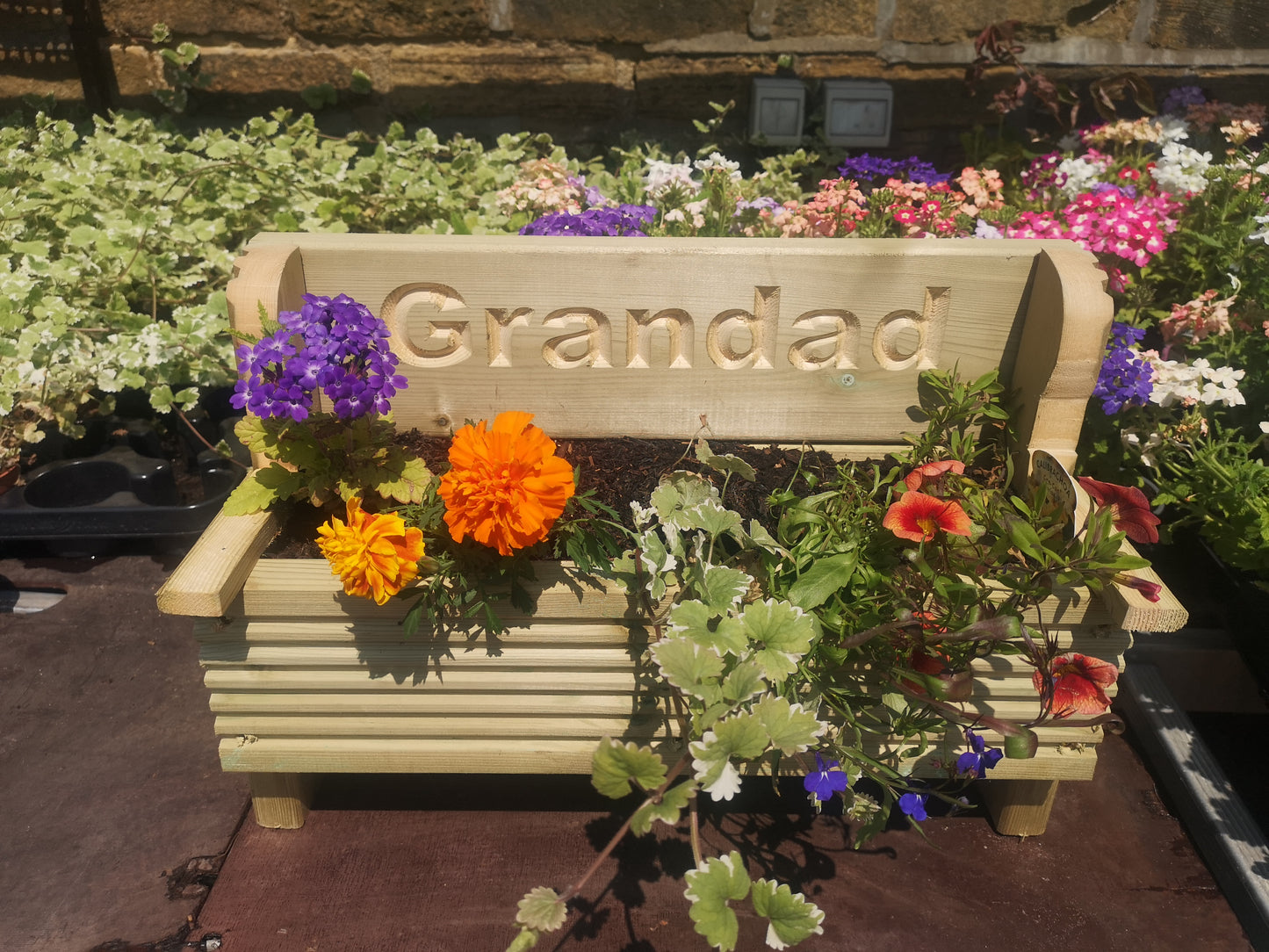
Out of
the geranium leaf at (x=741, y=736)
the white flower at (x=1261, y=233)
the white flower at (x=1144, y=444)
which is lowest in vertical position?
the geranium leaf at (x=741, y=736)

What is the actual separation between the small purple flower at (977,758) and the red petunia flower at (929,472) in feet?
1.41

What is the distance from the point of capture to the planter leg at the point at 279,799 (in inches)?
62.5

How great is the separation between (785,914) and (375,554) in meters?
0.78

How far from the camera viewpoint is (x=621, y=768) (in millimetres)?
1202

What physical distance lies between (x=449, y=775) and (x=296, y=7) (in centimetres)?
286

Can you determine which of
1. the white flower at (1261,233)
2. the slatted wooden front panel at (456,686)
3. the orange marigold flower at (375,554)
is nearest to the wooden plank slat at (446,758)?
the slatted wooden front panel at (456,686)

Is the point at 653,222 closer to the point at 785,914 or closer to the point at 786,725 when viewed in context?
the point at 786,725

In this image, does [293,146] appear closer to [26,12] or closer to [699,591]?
[26,12]

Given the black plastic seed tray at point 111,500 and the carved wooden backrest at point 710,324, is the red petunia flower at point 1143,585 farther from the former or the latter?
the black plastic seed tray at point 111,500

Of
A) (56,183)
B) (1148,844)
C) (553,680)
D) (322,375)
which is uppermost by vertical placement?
(56,183)

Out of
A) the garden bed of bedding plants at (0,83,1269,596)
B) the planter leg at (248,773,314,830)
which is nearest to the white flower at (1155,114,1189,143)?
the garden bed of bedding plants at (0,83,1269,596)

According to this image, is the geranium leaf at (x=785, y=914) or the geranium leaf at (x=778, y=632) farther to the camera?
the geranium leaf at (x=778, y=632)

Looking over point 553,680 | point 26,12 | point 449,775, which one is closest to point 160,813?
point 449,775

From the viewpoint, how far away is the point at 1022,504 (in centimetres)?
148
